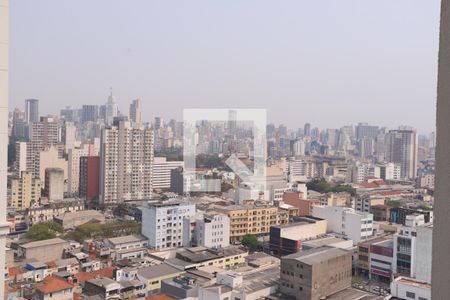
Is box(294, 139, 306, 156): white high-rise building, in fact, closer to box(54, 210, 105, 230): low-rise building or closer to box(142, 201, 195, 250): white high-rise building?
box(54, 210, 105, 230): low-rise building

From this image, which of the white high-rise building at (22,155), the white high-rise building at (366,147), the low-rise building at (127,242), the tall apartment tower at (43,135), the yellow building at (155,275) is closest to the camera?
the yellow building at (155,275)

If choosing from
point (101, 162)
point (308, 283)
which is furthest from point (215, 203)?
point (308, 283)

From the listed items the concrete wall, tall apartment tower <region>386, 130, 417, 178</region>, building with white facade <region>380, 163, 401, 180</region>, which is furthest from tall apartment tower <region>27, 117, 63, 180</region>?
the concrete wall

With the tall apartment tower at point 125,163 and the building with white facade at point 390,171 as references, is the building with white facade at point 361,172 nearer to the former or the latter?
the building with white facade at point 390,171

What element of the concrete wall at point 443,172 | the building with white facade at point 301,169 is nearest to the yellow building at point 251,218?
the building with white facade at point 301,169

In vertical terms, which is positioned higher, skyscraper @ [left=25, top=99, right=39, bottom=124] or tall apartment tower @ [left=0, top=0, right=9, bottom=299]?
skyscraper @ [left=25, top=99, right=39, bottom=124]

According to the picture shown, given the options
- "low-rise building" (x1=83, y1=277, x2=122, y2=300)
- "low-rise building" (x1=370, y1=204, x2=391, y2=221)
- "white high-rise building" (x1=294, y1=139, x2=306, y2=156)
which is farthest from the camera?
"white high-rise building" (x1=294, y1=139, x2=306, y2=156)

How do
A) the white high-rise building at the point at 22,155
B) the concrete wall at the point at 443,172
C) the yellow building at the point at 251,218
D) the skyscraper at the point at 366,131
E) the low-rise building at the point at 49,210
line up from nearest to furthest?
the concrete wall at the point at 443,172 → the yellow building at the point at 251,218 → the low-rise building at the point at 49,210 → the white high-rise building at the point at 22,155 → the skyscraper at the point at 366,131
